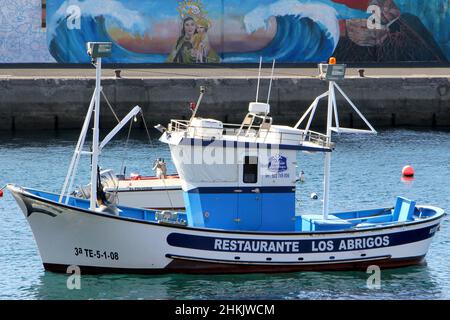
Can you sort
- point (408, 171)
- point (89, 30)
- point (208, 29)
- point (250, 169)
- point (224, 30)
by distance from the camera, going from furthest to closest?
point (224, 30) < point (208, 29) < point (89, 30) < point (408, 171) < point (250, 169)

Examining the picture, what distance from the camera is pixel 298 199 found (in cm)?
3584

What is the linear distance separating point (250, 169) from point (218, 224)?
1.32 meters

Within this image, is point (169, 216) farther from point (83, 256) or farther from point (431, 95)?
point (431, 95)

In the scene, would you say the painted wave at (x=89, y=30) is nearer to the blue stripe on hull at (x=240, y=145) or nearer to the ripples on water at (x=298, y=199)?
the ripples on water at (x=298, y=199)

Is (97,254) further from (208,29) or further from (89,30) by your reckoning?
(208,29)

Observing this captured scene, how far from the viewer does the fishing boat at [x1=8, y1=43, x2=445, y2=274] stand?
26625 millimetres

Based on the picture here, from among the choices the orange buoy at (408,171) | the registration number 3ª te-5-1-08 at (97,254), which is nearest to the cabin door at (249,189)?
the registration number 3ª te-5-1-08 at (97,254)

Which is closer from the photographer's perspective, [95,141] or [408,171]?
[95,141]

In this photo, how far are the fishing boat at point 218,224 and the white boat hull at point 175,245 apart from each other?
20 mm

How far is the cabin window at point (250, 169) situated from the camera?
27.2 meters

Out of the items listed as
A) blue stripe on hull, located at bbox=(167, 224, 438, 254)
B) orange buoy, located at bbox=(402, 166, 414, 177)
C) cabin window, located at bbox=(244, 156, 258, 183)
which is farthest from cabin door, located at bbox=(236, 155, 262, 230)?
orange buoy, located at bbox=(402, 166, 414, 177)

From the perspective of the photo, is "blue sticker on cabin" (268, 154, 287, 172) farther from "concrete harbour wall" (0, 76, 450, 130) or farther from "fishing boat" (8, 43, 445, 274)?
"concrete harbour wall" (0, 76, 450, 130)

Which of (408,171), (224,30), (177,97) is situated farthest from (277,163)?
(224,30)

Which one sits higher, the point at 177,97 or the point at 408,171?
the point at 177,97
